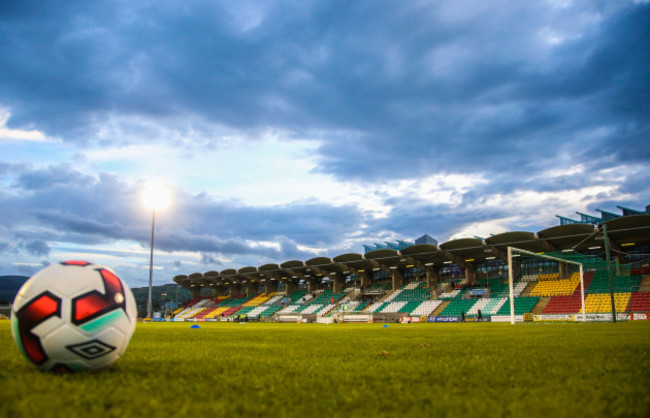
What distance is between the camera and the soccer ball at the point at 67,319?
4.21 m

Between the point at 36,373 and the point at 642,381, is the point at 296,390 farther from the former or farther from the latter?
the point at 642,381

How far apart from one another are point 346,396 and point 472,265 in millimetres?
51743

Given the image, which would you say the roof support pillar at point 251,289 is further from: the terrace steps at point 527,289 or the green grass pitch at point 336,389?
the green grass pitch at point 336,389

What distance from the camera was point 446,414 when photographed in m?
2.88

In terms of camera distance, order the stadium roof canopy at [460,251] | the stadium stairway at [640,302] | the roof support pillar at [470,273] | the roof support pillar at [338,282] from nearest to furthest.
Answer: the stadium stairway at [640,302], the stadium roof canopy at [460,251], the roof support pillar at [470,273], the roof support pillar at [338,282]

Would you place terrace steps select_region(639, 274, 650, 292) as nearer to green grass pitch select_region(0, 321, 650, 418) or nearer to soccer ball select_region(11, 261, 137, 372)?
green grass pitch select_region(0, 321, 650, 418)

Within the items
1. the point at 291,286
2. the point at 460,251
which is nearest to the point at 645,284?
the point at 460,251

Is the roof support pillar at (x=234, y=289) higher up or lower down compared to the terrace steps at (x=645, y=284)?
lower down

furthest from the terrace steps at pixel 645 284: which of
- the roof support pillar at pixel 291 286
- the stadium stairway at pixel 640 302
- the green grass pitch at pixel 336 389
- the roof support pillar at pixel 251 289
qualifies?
the roof support pillar at pixel 251 289

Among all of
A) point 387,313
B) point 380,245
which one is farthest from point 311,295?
point 387,313

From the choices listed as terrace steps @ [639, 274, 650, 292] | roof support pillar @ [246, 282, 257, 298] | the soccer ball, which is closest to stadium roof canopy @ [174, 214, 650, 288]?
roof support pillar @ [246, 282, 257, 298]

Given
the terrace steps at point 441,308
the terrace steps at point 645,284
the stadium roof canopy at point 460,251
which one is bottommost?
the terrace steps at point 441,308

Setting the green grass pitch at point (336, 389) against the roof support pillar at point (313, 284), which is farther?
the roof support pillar at point (313, 284)

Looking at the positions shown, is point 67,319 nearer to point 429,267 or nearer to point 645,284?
point 645,284
